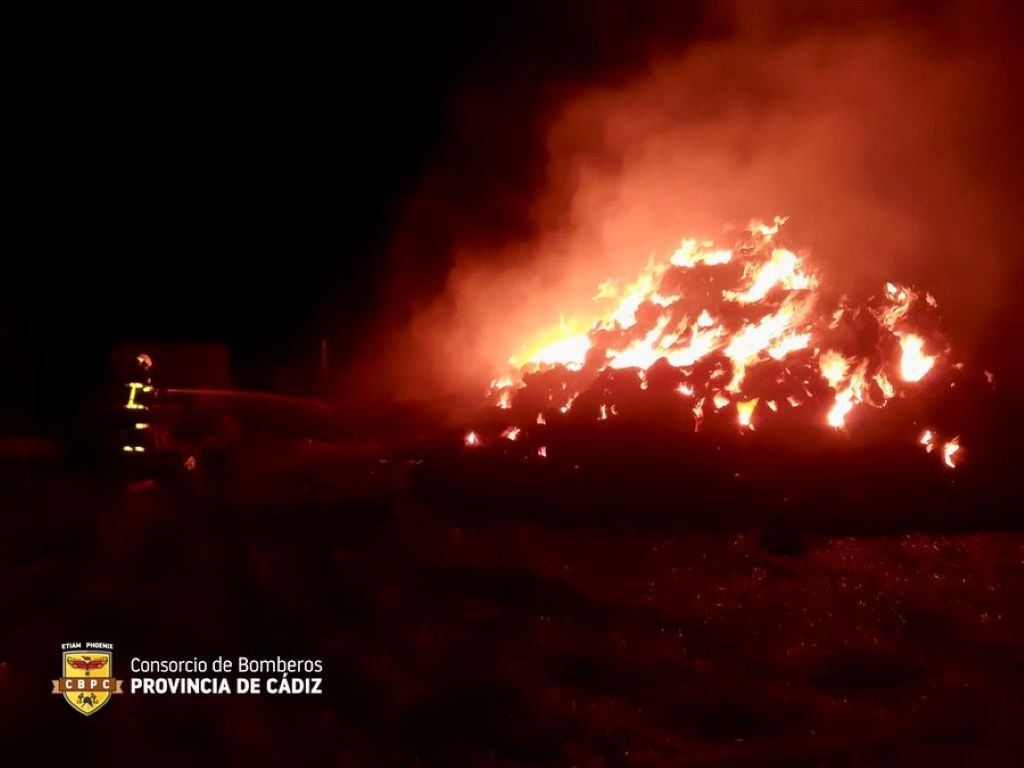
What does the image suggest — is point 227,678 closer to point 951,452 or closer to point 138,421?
point 138,421

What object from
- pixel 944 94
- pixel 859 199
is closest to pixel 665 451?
pixel 859 199

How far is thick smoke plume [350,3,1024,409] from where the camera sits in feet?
35.6

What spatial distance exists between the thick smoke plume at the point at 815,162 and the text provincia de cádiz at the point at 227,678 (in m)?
7.66

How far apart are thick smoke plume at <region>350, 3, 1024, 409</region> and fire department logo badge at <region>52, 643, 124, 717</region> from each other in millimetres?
7784

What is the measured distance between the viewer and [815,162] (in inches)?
460

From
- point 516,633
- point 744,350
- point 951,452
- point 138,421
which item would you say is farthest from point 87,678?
point 951,452

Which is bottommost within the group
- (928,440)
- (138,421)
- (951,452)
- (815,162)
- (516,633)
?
(516,633)

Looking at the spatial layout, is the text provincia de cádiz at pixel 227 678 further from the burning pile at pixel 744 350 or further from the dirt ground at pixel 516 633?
the burning pile at pixel 744 350

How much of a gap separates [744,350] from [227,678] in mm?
6982

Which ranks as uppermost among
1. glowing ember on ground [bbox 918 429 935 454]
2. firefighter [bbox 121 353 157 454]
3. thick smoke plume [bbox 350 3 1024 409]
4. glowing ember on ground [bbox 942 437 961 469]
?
thick smoke plume [bbox 350 3 1024 409]

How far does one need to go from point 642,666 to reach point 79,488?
6.50m

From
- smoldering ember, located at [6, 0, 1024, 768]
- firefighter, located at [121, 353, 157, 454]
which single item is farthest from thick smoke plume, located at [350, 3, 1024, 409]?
firefighter, located at [121, 353, 157, 454]

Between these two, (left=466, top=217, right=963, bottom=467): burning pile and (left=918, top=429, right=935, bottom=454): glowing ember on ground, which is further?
(left=466, top=217, right=963, bottom=467): burning pile

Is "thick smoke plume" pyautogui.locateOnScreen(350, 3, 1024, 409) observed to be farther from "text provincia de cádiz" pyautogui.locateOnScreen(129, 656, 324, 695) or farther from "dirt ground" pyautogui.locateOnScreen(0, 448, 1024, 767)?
"text provincia de cádiz" pyautogui.locateOnScreen(129, 656, 324, 695)
